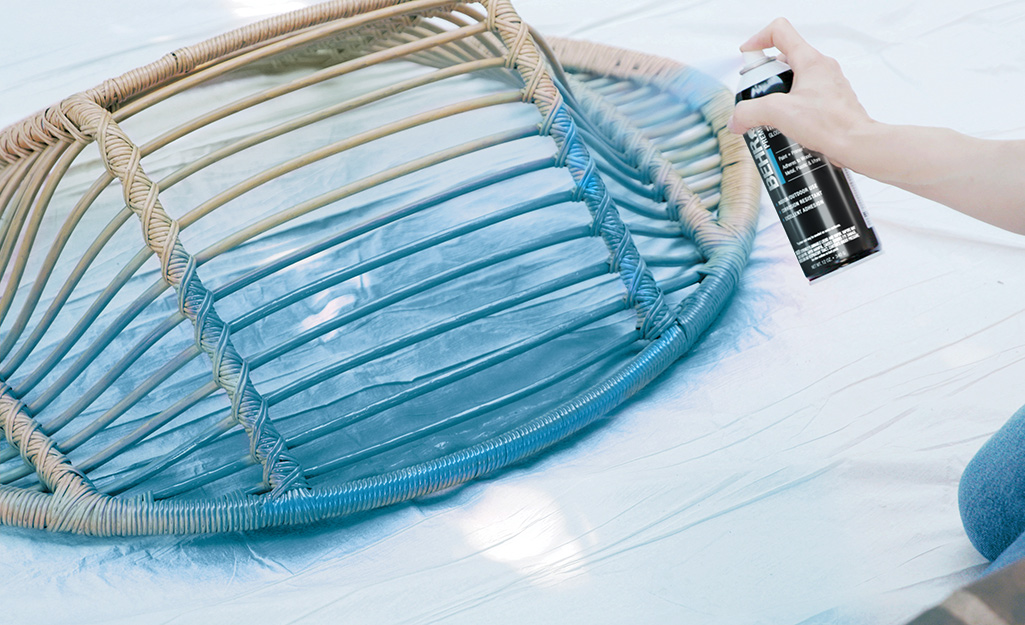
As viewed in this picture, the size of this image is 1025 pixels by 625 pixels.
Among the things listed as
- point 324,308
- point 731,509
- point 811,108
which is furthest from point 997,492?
point 324,308

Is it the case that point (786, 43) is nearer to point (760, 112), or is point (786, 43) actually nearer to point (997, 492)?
point (760, 112)

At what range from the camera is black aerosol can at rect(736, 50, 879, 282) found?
91 cm

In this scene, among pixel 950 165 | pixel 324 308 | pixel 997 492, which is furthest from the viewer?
pixel 324 308

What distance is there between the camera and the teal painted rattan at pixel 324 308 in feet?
3.23

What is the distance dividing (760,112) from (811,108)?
0.17 feet

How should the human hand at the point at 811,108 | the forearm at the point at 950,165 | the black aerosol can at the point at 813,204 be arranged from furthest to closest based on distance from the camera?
1. the black aerosol can at the point at 813,204
2. the human hand at the point at 811,108
3. the forearm at the point at 950,165

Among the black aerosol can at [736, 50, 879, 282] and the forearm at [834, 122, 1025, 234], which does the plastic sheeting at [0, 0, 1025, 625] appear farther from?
the forearm at [834, 122, 1025, 234]

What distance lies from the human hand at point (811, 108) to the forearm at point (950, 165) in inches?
0.4

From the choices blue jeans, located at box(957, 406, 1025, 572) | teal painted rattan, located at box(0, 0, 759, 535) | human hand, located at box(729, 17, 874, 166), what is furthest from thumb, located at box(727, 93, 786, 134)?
blue jeans, located at box(957, 406, 1025, 572)

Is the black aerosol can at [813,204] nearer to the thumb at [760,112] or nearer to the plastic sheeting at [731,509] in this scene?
the thumb at [760,112]

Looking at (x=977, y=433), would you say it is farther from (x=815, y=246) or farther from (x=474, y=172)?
(x=474, y=172)

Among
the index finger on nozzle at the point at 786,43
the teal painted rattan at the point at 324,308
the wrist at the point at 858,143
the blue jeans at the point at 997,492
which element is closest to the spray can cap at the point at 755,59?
the index finger on nozzle at the point at 786,43

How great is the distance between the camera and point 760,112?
32.5 inches

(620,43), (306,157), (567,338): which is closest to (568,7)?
(620,43)
